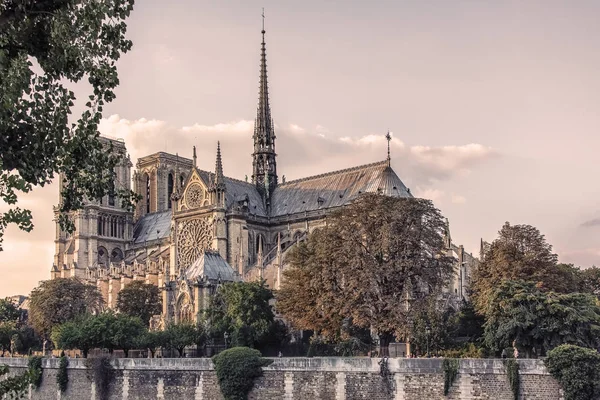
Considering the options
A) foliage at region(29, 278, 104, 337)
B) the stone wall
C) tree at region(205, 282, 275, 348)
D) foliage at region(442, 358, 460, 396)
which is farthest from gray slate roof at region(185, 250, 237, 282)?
foliage at region(442, 358, 460, 396)

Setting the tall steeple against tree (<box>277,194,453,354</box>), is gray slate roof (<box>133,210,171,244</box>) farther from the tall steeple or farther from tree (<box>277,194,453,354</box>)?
tree (<box>277,194,453,354</box>)

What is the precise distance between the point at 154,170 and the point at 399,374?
9087 centimetres

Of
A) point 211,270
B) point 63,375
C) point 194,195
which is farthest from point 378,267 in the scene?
point 194,195

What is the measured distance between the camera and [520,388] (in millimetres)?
38969

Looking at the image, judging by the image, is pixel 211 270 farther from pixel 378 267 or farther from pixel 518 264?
pixel 518 264

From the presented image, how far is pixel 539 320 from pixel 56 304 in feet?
161

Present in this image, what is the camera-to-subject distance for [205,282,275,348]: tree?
195 feet

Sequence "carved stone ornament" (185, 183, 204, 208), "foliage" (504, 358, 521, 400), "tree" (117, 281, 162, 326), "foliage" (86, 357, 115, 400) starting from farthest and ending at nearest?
"carved stone ornament" (185, 183, 204, 208), "tree" (117, 281, 162, 326), "foliage" (86, 357, 115, 400), "foliage" (504, 358, 521, 400)

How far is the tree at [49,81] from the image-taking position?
14375 millimetres

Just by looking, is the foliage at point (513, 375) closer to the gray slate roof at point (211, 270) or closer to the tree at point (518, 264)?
the tree at point (518, 264)

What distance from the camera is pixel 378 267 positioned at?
5156cm

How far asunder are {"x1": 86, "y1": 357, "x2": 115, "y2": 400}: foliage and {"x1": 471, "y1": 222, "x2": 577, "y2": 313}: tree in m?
22.7

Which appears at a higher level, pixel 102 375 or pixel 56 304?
pixel 56 304

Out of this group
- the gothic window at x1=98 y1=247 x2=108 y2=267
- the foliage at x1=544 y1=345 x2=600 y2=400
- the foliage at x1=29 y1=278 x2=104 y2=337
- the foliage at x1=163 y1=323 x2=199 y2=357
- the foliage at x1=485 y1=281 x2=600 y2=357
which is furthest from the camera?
the gothic window at x1=98 y1=247 x2=108 y2=267
